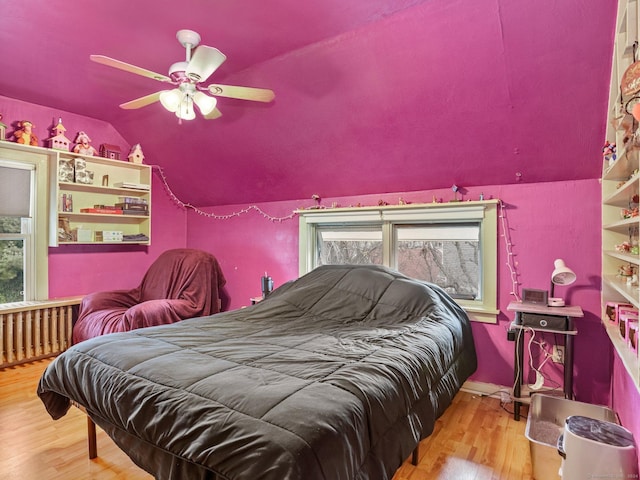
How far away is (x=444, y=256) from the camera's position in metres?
3.30

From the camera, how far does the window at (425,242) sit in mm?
2951

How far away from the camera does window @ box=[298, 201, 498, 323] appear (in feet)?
9.68

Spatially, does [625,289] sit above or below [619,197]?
below

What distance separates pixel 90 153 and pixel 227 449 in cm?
382

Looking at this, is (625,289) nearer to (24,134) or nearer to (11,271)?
(24,134)

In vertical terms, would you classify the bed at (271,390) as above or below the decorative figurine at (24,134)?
below


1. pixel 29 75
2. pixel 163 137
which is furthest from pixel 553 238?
pixel 29 75

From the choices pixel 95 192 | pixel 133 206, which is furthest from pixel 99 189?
pixel 133 206

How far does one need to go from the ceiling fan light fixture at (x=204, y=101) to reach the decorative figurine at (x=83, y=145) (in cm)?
228

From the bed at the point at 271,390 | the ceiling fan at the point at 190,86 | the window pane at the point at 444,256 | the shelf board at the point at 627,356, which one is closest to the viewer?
the bed at the point at 271,390

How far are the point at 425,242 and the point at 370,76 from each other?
1.55 metres

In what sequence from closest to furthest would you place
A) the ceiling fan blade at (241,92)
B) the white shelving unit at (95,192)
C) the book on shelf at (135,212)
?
the ceiling fan blade at (241,92), the white shelving unit at (95,192), the book on shelf at (135,212)

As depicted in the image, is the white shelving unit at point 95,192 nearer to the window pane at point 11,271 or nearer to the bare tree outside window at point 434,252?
the window pane at point 11,271

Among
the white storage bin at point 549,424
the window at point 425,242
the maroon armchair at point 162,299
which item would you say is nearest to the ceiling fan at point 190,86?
the window at point 425,242
